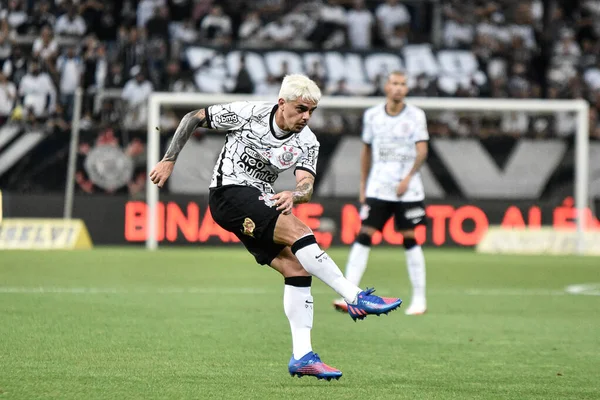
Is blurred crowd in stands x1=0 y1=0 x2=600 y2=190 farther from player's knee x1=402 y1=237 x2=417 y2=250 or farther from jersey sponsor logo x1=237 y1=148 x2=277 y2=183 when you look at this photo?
jersey sponsor logo x1=237 y1=148 x2=277 y2=183

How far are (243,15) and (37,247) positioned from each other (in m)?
8.06

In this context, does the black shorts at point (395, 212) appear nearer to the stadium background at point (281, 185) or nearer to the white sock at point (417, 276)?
the white sock at point (417, 276)

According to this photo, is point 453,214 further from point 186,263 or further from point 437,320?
point 437,320

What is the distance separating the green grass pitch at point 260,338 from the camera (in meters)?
6.53

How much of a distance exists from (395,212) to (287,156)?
4384mm

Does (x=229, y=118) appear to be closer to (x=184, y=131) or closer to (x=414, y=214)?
(x=184, y=131)

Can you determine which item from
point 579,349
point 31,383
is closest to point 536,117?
point 579,349

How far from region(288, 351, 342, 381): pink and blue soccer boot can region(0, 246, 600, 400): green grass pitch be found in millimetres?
85

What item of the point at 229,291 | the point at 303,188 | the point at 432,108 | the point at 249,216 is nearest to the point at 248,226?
the point at 249,216

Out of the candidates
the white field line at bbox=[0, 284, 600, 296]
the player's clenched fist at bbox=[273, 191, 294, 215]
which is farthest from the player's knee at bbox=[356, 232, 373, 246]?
the player's clenched fist at bbox=[273, 191, 294, 215]

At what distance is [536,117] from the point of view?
21.9 metres

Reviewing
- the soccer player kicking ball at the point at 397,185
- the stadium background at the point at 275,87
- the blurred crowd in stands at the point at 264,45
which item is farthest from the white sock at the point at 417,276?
the blurred crowd in stands at the point at 264,45

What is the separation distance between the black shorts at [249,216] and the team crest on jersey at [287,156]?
0.24 meters

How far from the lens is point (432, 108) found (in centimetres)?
2131
